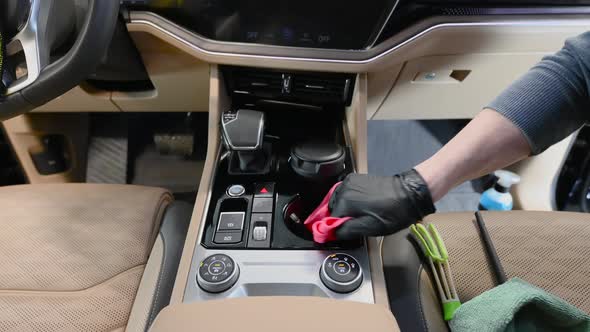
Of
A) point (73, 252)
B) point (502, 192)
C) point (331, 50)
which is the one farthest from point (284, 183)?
point (502, 192)

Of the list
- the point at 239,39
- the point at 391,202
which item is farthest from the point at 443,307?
the point at 239,39

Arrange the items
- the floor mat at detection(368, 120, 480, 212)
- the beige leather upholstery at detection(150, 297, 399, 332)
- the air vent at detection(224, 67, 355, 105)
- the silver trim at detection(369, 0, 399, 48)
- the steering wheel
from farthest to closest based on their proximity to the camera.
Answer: the floor mat at detection(368, 120, 480, 212) → the air vent at detection(224, 67, 355, 105) → the silver trim at detection(369, 0, 399, 48) → the steering wheel → the beige leather upholstery at detection(150, 297, 399, 332)

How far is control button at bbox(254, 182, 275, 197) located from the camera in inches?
26.8

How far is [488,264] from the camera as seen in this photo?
660 mm

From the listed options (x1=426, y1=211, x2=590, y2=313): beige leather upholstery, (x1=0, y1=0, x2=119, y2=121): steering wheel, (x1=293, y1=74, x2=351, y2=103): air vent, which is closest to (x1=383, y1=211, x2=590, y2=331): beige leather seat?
(x1=426, y1=211, x2=590, y2=313): beige leather upholstery

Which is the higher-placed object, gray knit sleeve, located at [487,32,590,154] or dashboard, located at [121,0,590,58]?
dashboard, located at [121,0,590,58]

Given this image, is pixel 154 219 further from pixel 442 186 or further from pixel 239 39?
pixel 442 186

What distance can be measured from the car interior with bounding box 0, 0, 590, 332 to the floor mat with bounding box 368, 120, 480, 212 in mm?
450

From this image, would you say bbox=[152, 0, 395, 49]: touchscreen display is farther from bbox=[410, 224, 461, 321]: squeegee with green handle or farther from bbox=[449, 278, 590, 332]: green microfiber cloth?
bbox=[449, 278, 590, 332]: green microfiber cloth

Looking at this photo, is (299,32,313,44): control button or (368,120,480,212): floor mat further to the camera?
(368,120,480,212): floor mat

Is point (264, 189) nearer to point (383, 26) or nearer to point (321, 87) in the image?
point (321, 87)

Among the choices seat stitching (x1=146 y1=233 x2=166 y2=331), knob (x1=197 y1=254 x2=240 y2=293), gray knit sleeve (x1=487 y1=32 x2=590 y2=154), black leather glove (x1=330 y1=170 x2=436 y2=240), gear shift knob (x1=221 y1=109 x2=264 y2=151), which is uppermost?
gray knit sleeve (x1=487 y1=32 x2=590 y2=154)

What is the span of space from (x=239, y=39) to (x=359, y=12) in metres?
0.23

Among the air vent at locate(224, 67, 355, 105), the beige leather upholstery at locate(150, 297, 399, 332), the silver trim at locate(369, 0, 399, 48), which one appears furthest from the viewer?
the air vent at locate(224, 67, 355, 105)
